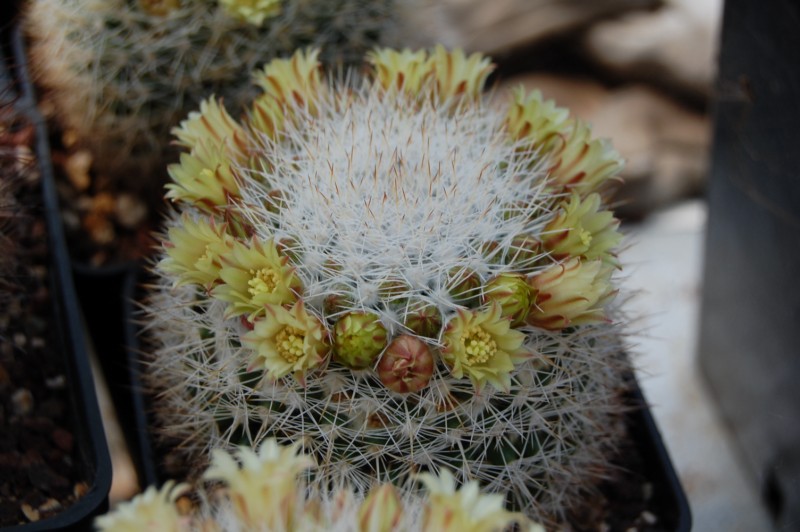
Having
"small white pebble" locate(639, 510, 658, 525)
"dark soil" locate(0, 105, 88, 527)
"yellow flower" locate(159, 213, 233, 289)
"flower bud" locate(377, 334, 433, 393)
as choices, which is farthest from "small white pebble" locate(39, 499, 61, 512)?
"small white pebble" locate(639, 510, 658, 525)

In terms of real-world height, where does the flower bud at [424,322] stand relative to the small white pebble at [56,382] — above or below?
above

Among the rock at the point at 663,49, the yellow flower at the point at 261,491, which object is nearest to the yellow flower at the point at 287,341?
the yellow flower at the point at 261,491

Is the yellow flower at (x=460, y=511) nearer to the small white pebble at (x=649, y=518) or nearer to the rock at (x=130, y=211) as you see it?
the small white pebble at (x=649, y=518)

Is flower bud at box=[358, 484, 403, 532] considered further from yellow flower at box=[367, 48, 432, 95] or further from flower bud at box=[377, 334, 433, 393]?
yellow flower at box=[367, 48, 432, 95]

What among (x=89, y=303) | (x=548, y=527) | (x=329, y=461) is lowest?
(x=548, y=527)

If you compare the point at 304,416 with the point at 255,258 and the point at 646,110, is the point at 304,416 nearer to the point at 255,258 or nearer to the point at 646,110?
the point at 255,258

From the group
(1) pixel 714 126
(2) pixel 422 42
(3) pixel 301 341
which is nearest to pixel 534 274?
(3) pixel 301 341

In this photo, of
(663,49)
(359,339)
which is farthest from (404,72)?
(663,49)
